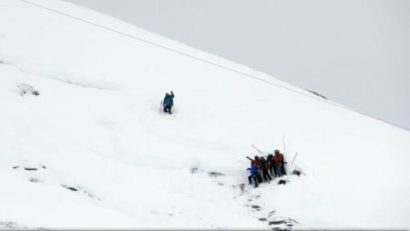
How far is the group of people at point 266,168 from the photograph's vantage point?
21.9m

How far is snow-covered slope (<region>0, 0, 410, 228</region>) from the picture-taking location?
1919 centimetres

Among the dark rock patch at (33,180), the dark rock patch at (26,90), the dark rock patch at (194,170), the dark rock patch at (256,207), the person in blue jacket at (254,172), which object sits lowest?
the dark rock patch at (256,207)

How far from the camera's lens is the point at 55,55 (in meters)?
32.8

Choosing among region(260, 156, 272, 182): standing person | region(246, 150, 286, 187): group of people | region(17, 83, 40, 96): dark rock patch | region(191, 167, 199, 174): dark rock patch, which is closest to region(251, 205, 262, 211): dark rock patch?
region(246, 150, 286, 187): group of people

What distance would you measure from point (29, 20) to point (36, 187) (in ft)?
71.5

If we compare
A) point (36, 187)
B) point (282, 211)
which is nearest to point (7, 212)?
point (36, 187)

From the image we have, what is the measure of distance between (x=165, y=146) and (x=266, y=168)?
4846 millimetres

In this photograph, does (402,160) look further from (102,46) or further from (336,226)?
(102,46)

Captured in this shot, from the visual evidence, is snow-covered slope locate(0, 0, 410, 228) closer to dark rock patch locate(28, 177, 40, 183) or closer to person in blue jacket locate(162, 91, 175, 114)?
dark rock patch locate(28, 177, 40, 183)

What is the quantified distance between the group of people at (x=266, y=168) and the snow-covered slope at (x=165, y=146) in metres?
0.44

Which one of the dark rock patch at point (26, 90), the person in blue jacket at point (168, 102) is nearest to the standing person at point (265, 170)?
the person in blue jacket at point (168, 102)

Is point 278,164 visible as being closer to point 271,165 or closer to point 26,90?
point 271,165

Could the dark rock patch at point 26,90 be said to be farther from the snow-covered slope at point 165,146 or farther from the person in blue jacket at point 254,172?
the person in blue jacket at point 254,172

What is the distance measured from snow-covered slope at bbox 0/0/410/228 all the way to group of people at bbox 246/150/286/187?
0.44m
